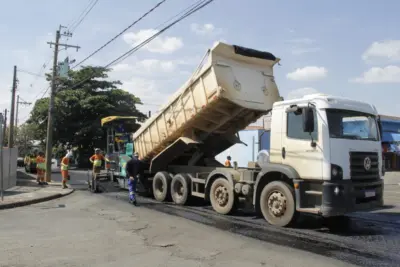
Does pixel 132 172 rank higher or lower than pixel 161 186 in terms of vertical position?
higher

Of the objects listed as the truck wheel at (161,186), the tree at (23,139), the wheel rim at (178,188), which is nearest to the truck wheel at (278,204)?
the wheel rim at (178,188)

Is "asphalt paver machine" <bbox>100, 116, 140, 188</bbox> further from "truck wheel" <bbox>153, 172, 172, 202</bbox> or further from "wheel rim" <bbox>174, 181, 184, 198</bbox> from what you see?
"wheel rim" <bbox>174, 181, 184, 198</bbox>

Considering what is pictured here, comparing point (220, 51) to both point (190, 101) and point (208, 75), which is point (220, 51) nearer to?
point (208, 75)

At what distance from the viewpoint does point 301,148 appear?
26.6 feet

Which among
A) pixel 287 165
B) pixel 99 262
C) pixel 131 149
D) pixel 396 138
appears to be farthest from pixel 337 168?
pixel 396 138

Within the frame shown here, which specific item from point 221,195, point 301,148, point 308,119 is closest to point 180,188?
point 221,195

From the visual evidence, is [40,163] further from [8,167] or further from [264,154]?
[264,154]

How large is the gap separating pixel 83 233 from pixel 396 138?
88.6 feet

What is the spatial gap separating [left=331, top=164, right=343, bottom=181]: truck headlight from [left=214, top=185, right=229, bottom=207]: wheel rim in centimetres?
305

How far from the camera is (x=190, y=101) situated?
35.3 ft

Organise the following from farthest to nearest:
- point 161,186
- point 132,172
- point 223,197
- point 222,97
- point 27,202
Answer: point 161,186, point 27,202, point 132,172, point 223,197, point 222,97

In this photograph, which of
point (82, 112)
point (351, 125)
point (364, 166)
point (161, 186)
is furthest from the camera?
point (82, 112)

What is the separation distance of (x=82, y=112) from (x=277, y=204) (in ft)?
109

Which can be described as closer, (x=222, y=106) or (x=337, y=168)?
(x=337, y=168)
